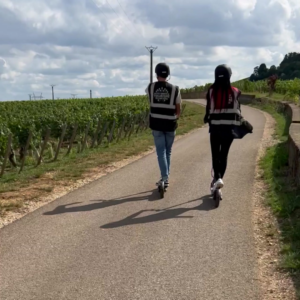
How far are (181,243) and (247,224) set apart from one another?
106cm

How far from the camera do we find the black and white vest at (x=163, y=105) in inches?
299

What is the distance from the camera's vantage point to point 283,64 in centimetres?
9500

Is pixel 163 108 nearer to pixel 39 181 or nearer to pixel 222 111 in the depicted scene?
pixel 222 111

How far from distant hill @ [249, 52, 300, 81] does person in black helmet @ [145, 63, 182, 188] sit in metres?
83.8

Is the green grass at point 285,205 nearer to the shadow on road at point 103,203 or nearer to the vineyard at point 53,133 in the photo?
the shadow on road at point 103,203

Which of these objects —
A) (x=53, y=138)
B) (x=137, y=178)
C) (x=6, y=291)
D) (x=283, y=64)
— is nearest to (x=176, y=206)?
(x=137, y=178)

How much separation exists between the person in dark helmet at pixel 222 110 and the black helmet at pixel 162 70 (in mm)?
726

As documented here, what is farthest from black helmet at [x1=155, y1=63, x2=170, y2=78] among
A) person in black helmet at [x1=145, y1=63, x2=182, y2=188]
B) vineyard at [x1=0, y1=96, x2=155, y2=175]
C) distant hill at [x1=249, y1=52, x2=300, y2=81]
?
distant hill at [x1=249, y1=52, x2=300, y2=81]

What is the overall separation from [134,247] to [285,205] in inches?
91.7

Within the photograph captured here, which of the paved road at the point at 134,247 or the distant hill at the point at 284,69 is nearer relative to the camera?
the paved road at the point at 134,247

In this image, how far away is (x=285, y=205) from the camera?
6.80 metres

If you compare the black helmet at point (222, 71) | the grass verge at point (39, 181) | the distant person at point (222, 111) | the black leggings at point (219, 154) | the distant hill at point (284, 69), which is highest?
the distant hill at point (284, 69)

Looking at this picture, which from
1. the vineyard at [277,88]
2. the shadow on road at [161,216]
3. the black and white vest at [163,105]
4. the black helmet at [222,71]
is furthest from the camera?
the vineyard at [277,88]

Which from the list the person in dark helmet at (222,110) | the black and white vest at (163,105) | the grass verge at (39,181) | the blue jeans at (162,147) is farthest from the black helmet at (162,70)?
the grass verge at (39,181)
